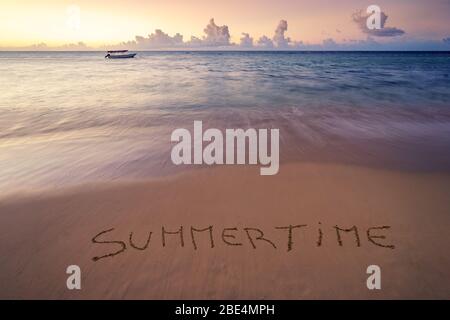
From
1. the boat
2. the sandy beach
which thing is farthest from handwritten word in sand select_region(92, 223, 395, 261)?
the boat

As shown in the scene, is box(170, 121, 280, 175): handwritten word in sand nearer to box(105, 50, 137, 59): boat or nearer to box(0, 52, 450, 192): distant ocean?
box(0, 52, 450, 192): distant ocean

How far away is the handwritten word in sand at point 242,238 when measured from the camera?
12.1ft

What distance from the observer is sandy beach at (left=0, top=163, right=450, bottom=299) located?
313cm

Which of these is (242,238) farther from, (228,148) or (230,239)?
(228,148)

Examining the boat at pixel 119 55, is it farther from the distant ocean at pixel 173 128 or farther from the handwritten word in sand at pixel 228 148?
the handwritten word in sand at pixel 228 148

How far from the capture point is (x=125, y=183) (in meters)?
5.43

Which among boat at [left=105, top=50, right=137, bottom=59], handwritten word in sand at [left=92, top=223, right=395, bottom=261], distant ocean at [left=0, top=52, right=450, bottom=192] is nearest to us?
handwritten word in sand at [left=92, top=223, right=395, bottom=261]

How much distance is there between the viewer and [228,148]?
7.32 metres

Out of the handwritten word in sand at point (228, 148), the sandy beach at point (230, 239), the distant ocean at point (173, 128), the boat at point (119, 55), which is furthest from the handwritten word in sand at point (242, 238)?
the boat at point (119, 55)

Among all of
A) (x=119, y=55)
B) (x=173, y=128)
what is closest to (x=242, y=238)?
(x=173, y=128)

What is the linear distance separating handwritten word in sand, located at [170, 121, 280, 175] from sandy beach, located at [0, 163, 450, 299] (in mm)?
978
